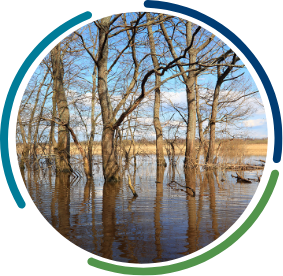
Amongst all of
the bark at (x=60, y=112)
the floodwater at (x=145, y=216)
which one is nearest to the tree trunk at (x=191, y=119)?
the floodwater at (x=145, y=216)

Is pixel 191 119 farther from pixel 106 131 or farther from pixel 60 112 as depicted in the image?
pixel 60 112

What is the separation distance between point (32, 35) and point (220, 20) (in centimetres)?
180

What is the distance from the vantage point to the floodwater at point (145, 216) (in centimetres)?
504

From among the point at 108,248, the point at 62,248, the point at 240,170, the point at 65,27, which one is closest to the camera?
the point at 62,248

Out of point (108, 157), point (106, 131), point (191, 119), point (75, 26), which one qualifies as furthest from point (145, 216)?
point (191, 119)

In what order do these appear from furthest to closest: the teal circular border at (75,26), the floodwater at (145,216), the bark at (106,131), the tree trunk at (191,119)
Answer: the tree trunk at (191,119), the bark at (106,131), the floodwater at (145,216), the teal circular border at (75,26)

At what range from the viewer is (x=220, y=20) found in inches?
108

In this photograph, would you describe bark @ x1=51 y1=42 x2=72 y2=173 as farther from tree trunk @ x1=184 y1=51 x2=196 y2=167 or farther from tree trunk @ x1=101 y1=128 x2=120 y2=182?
tree trunk @ x1=184 y1=51 x2=196 y2=167

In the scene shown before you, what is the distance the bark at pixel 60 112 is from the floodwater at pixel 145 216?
3298 millimetres

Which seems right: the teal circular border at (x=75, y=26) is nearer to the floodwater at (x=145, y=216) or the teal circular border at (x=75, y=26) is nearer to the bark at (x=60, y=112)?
the floodwater at (x=145, y=216)

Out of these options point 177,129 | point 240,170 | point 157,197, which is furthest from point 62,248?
point 177,129

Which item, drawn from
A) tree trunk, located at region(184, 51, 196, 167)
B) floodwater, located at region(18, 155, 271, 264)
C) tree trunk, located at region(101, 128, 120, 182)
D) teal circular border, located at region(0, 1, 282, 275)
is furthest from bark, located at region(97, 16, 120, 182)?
teal circular border, located at region(0, 1, 282, 275)

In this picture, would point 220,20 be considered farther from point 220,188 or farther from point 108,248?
point 220,188
